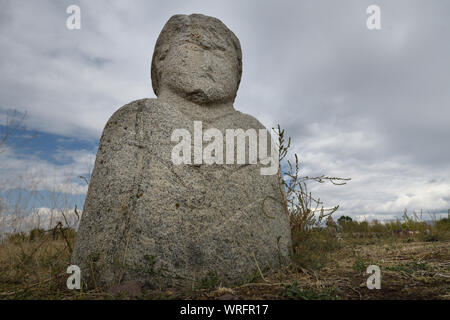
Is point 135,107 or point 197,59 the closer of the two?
point 135,107

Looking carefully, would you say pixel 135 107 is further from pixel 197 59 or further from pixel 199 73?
pixel 197 59

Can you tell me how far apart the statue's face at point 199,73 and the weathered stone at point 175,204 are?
1cm

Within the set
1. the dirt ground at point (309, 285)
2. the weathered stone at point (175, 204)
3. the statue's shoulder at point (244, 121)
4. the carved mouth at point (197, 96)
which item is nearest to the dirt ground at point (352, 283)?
the dirt ground at point (309, 285)

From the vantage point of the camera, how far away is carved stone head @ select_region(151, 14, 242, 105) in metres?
3.12

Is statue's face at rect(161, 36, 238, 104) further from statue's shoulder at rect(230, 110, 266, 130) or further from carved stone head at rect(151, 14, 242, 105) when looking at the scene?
statue's shoulder at rect(230, 110, 266, 130)

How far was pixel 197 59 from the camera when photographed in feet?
10.5

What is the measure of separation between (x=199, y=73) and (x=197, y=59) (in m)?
0.18

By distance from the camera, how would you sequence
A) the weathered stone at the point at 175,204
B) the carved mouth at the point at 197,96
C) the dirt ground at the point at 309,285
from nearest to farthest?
the dirt ground at the point at 309,285
the weathered stone at the point at 175,204
the carved mouth at the point at 197,96

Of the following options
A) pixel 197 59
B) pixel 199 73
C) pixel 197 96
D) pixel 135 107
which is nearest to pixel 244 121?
pixel 197 96

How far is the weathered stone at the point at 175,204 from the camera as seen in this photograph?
2416mm

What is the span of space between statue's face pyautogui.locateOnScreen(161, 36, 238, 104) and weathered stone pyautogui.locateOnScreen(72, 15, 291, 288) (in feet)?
0.04

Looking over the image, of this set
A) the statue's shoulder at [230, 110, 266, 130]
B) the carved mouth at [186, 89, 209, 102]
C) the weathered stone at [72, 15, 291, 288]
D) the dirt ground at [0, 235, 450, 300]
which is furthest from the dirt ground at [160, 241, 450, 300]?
the carved mouth at [186, 89, 209, 102]

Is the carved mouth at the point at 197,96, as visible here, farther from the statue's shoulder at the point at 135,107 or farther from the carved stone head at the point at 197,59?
the statue's shoulder at the point at 135,107
